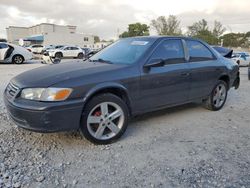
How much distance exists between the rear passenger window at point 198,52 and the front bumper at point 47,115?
8.12ft

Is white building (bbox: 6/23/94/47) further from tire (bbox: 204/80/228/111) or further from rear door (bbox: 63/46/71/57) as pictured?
tire (bbox: 204/80/228/111)

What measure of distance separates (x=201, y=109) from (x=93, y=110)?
2974 mm

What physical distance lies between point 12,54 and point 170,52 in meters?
14.9

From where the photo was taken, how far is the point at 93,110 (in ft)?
11.3

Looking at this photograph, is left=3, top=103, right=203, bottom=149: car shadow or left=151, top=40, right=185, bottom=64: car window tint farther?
left=151, top=40, right=185, bottom=64: car window tint

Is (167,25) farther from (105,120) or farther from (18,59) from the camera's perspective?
(105,120)

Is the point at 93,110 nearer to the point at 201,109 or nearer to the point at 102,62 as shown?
the point at 102,62

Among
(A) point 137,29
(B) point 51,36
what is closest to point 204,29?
(A) point 137,29

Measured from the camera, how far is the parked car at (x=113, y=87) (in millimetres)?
3172

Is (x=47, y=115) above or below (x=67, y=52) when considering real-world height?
below

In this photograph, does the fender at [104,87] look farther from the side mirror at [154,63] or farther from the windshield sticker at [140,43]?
the windshield sticker at [140,43]

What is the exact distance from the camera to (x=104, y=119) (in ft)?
11.7

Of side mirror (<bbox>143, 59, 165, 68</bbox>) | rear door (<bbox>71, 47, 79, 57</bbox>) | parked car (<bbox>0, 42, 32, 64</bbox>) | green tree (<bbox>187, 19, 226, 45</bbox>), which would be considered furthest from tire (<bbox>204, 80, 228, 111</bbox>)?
green tree (<bbox>187, 19, 226, 45</bbox>)

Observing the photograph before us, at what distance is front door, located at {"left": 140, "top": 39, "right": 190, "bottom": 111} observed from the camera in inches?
157
